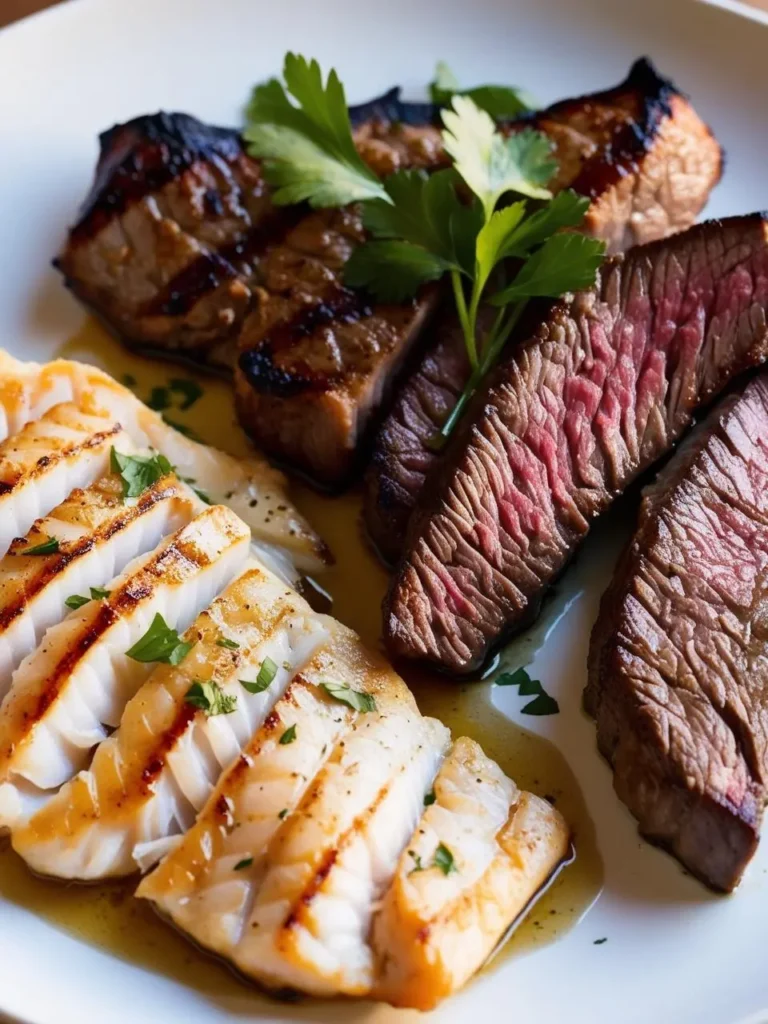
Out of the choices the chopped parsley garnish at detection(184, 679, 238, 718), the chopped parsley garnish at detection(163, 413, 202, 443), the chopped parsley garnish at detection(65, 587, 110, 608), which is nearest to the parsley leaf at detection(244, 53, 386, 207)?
the chopped parsley garnish at detection(163, 413, 202, 443)

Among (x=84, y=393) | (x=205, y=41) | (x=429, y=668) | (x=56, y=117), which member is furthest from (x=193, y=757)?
(x=205, y=41)

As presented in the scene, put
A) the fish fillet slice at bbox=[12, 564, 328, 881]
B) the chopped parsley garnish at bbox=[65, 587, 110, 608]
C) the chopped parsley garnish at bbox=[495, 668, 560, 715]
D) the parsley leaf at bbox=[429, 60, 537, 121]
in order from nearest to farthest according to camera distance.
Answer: the fish fillet slice at bbox=[12, 564, 328, 881] < the chopped parsley garnish at bbox=[65, 587, 110, 608] < the chopped parsley garnish at bbox=[495, 668, 560, 715] < the parsley leaf at bbox=[429, 60, 537, 121]

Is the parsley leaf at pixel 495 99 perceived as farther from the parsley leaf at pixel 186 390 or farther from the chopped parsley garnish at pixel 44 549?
the chopped parsley garnish at pixel 44 549

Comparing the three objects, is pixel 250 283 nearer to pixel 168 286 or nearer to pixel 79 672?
pixel 168 286

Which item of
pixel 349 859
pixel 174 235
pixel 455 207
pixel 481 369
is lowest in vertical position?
pixel 349 859

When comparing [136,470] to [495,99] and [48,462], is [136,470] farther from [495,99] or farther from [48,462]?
[495,99]

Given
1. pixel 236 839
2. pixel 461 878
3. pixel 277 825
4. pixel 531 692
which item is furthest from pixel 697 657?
pixel 236 839

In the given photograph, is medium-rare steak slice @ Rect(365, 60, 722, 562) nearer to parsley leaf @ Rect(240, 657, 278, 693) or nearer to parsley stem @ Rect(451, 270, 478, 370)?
parsley stem @ Rect(451, 270, 478, 370)
